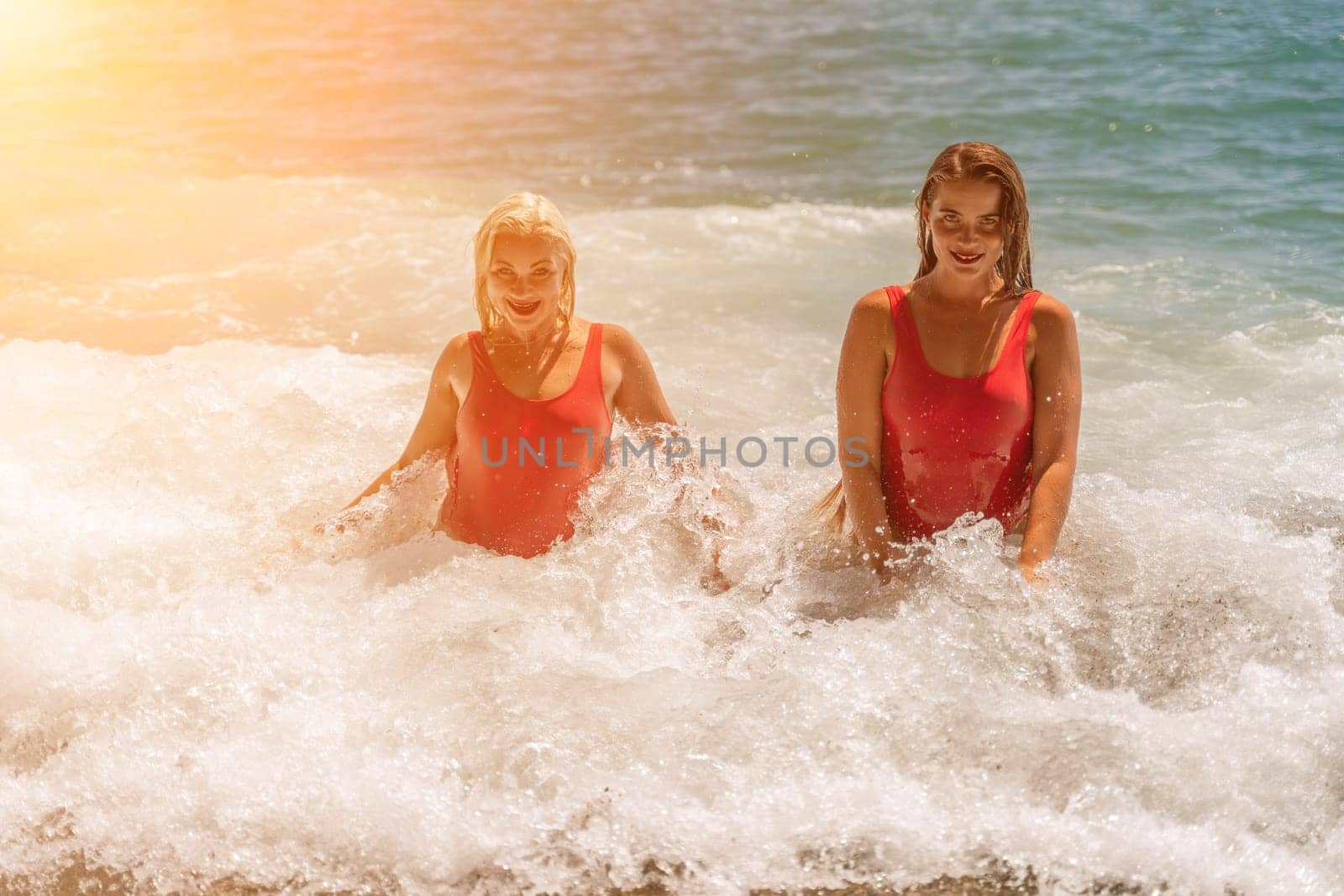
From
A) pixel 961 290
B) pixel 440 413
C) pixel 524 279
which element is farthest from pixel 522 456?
pixel 961 290

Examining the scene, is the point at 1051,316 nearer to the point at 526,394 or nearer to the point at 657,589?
the point at 657,589

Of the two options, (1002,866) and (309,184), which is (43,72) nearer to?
(309,184)

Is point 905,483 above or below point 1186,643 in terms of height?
above

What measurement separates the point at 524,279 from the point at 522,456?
53cm

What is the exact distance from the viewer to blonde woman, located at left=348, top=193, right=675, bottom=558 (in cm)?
359

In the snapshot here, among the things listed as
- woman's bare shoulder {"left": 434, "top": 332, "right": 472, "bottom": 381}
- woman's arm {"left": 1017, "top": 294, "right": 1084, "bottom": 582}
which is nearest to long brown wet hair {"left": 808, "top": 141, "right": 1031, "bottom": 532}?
woman's arm {"left": 1017, "top": 294, "right": 1084, "bottom": 582}

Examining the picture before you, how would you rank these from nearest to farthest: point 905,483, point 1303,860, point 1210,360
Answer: point 1303,860 → point 905,483 → point 1210,360

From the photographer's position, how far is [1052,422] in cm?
350

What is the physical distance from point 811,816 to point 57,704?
201cm

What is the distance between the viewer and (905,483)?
3623 millimetres

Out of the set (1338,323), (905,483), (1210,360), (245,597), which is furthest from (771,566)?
(1338,323)

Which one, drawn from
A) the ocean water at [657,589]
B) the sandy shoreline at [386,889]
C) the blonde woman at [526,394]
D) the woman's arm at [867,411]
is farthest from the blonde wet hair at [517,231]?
the sandy shoreline at [386,889]

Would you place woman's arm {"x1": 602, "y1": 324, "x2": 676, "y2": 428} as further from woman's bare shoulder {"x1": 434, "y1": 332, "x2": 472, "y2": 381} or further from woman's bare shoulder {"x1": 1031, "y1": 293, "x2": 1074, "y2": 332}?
woman's bare shoulder {"x1": 1031, "y1": 293, "x2": 1074, "y2": 332}

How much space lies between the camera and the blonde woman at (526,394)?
3.59m
